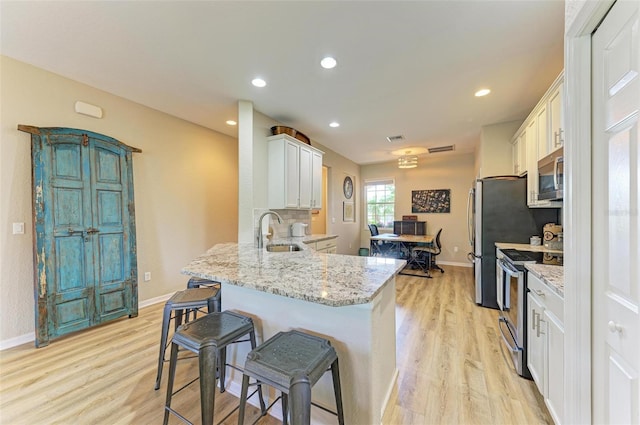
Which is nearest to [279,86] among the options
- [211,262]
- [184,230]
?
[211,262]

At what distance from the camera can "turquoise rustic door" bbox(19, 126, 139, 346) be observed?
2.34m

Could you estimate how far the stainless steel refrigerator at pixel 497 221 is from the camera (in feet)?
10.2

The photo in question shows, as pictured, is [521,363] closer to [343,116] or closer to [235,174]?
[343,116]

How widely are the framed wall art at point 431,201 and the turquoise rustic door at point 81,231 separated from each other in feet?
20.0

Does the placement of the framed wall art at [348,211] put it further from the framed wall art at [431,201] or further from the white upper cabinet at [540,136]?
the white upper cabinet at [540,136]

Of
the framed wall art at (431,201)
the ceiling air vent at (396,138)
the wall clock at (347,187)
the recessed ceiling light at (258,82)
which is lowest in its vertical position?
the framed wall art at (431,201)

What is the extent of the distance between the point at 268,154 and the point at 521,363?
3502mm

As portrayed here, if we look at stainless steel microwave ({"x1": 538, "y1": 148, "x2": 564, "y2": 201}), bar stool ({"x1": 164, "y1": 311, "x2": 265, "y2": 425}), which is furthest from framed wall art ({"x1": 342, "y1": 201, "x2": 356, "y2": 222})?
bar stool ({"x1": 164, "y1": 311, "x2": 265, "y2": 425})

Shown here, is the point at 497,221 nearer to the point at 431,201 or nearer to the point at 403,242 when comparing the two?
the point at 403,242

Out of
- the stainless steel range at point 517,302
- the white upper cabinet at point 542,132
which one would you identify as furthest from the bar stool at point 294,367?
the white upper cabinet at point 542,132

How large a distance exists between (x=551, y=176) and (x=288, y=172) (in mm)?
2940

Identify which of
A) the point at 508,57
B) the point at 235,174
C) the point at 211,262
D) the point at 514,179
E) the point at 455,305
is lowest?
the point at 455,305

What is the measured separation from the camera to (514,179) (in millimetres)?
3193

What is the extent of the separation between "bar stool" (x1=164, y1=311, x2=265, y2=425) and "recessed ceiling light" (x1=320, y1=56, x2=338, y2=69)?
2.25 meters
